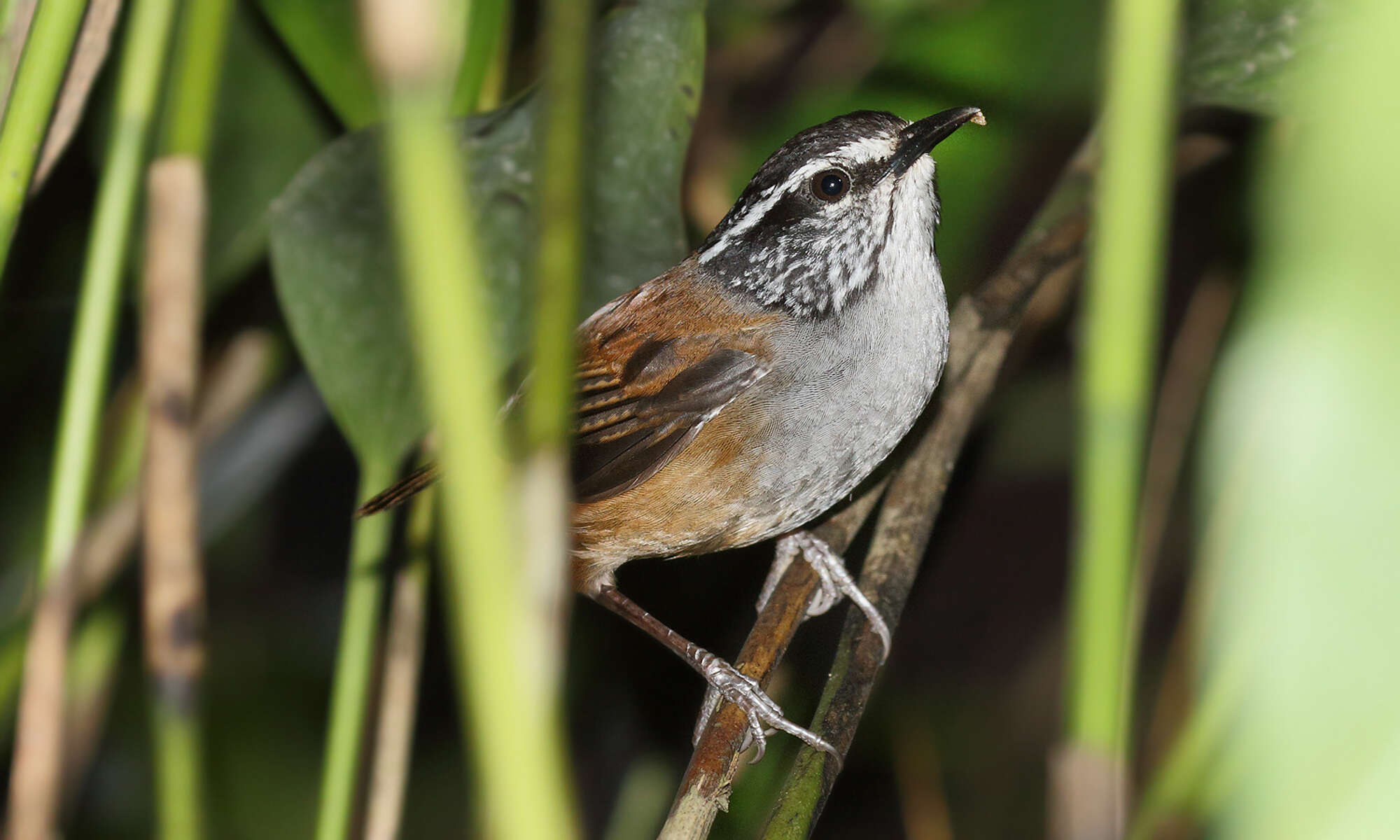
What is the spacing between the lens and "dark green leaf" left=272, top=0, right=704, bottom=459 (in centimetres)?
223

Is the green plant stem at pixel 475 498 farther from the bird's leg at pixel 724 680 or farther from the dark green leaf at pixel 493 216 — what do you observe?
the dark green leaf at pixel 493 216

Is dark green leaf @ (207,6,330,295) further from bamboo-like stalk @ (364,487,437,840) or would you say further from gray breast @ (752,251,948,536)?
gray breast @ (752,251,948,536)

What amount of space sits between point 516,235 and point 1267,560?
1.90 meters

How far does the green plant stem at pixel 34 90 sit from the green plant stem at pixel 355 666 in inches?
34.5

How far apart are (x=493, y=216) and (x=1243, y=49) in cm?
156

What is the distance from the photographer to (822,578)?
2557 millimetres

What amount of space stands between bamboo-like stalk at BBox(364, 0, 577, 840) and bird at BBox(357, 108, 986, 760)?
1.53 meters

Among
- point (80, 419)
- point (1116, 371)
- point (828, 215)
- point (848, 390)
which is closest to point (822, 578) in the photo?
point (848, 390)

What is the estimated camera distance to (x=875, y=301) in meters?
2.31

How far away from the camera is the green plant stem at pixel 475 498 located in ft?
2.12

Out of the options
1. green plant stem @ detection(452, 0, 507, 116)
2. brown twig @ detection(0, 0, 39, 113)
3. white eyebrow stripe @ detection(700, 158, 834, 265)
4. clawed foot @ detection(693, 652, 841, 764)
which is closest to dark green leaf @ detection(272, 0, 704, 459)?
white eyebrow stripe @ detection(700, 158, 834, 265)

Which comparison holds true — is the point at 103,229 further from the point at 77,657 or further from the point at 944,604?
the point at 944,604

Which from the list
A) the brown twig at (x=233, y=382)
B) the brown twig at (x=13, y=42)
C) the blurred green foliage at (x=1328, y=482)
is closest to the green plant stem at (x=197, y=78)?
the brown twig at (x=13, y=42)

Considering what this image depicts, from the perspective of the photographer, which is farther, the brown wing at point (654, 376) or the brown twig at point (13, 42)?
the brown wing at point (654, 376)
